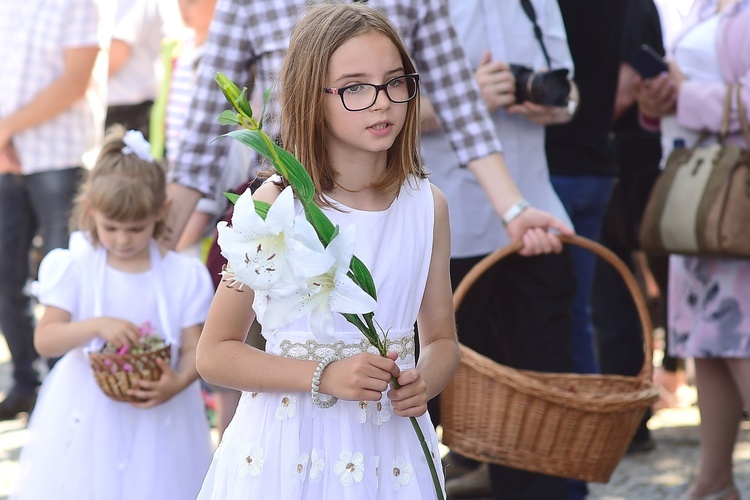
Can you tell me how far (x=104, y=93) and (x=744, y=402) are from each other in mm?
3316

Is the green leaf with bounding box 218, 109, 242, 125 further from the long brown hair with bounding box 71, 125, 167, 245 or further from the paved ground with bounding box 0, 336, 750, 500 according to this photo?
the paved ground with bounding box 0, 336, 750, 500

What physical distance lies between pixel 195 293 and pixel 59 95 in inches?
87.2

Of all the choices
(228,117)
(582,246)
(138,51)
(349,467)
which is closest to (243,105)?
(228,117)

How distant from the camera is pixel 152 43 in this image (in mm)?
6047

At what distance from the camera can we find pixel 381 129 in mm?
2309

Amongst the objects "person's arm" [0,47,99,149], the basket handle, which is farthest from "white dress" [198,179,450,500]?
"person's arm" [0,47,99,149]

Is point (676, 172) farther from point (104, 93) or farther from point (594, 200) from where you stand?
point (104, 93)

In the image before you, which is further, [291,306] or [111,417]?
[111,417]

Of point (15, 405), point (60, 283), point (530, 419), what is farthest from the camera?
point (15, 405)

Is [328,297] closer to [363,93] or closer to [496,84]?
[363,93]

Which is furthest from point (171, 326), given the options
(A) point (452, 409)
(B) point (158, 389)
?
(A) point (452, 409)

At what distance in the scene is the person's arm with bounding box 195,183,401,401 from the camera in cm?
213

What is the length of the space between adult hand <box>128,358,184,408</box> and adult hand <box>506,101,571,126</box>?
4.71 ft

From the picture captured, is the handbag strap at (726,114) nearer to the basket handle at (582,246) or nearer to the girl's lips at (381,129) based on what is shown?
the basket handle at (582,246)
